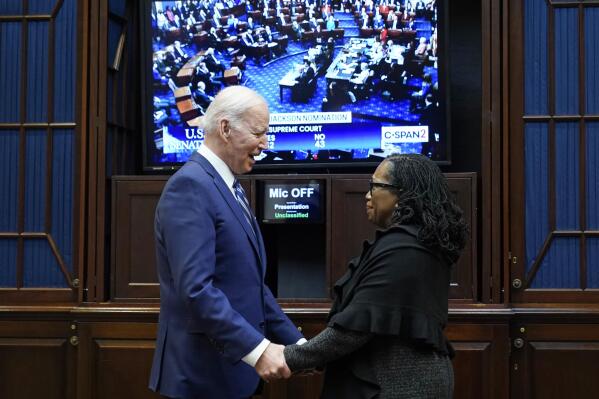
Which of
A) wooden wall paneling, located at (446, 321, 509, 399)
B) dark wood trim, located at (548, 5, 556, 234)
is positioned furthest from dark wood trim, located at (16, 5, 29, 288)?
dark wood trim, located at (548, 5, 556, 234)

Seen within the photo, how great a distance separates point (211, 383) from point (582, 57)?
8.55 feet

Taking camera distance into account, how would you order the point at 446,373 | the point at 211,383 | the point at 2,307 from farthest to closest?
1. the point at 2,307
2. the point at 211,383
3. the point at 446,373

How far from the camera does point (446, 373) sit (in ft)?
7.64

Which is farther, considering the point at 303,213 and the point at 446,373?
the point at 303,213

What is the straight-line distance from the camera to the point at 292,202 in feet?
13.8

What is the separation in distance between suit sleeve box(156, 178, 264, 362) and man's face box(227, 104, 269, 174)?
226mm

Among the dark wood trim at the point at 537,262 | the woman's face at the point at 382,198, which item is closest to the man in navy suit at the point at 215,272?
the woman's face at the point at 382,198

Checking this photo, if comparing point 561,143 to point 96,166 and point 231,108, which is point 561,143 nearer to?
point 231,108

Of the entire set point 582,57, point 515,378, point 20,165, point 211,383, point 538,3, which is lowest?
point 515,378

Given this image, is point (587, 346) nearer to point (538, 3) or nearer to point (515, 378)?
point (515, 378)

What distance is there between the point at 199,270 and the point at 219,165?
0.41 m

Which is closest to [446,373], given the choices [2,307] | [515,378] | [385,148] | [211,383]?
[211,383]

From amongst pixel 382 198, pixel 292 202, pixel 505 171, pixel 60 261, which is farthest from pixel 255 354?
pixel 60 261

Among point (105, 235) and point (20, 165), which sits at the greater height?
point (20, 165)
